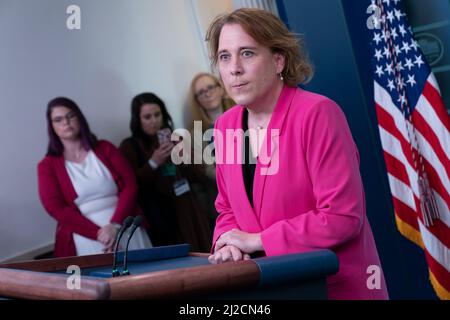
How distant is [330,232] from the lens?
1.74m

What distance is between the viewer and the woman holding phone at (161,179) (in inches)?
181

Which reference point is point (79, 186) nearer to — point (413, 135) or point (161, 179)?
point (161, 179)

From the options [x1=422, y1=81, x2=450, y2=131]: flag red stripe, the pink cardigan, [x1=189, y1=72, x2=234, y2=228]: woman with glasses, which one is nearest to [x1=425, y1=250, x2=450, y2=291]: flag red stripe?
[x1=422, y1=81, x2=450, y2=131]: flag red stripe

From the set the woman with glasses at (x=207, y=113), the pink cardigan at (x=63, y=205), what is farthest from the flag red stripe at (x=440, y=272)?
the pink cardigan at (x=63, y=205)

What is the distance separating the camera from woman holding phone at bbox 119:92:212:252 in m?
4.61

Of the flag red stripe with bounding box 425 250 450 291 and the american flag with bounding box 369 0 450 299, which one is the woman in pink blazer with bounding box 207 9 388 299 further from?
the flag red stripe with bounding box 425 250 450 291

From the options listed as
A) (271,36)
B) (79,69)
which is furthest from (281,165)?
(79,69)

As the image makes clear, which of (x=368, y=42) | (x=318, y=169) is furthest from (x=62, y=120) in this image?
(x=318, y=169)

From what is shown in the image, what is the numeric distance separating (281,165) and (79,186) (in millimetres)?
2593

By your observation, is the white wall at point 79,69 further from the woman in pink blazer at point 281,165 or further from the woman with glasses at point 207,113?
the woman in pink blazer at point 281,165

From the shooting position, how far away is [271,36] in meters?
1.98
